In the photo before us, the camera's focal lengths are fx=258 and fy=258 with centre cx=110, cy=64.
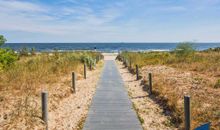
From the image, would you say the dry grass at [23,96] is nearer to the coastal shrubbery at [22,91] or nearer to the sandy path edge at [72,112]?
the coastal shrubbery at [22,91]

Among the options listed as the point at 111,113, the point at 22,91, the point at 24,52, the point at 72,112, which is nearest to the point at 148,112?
the point at 111,113

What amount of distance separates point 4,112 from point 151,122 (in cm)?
497

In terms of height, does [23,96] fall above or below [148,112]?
above

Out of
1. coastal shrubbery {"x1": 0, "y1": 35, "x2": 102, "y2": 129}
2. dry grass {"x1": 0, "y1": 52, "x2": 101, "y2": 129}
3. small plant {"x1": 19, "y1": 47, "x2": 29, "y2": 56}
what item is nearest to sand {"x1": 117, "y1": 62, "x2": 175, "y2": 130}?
dry grass {"x1": 0, "y1": 52, "x2": 101, "y2": 129}

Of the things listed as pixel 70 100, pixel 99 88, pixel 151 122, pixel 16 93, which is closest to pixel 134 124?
pixel 151 122

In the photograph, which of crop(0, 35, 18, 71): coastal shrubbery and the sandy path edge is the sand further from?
crop(0, 35, 18, 71): coastal shrubbery

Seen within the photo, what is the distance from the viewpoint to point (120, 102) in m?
11.6

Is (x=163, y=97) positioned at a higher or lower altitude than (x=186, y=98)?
lower

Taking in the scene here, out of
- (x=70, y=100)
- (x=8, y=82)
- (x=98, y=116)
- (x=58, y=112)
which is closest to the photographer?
(x=98, y=116)

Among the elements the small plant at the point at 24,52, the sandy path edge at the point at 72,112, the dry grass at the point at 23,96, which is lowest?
the sandy path edge at the point at 72,112

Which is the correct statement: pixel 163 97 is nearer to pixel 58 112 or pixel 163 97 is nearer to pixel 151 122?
pixel 151 122

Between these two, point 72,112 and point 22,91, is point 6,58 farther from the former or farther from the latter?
point 72,112

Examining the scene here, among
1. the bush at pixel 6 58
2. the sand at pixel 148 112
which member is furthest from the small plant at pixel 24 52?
the sand at pixel 148 112

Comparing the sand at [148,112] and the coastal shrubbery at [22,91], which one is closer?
the coastal shrubbery at [22,91]
